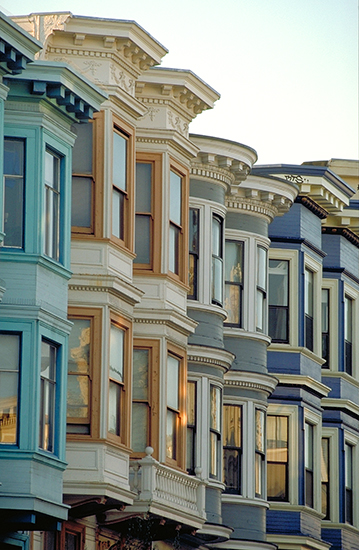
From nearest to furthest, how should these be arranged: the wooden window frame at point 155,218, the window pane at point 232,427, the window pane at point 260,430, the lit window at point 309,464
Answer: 1. the wooden window frame at point 155,218
2. the window pane at point 232,427
3. the window pane at point 260,430
4. the lit window at point 309,464

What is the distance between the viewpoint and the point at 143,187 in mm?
31281

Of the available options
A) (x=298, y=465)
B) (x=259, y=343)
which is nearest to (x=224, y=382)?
(x=259, y=343)

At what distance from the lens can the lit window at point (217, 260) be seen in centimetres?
3456

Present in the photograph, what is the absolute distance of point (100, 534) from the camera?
2970cm

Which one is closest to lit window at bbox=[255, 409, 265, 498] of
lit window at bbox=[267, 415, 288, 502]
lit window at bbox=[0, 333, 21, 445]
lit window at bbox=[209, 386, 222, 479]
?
lit window at bbox=[267, 415, 288, 502]

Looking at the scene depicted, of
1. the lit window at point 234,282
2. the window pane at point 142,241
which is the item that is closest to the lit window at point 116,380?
the window pane at point 142,241

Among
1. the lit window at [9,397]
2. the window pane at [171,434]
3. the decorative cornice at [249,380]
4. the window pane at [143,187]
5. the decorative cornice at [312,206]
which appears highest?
the decorative cornice at [312,206]

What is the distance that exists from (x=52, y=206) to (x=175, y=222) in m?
5.56

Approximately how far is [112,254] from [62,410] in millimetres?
3685

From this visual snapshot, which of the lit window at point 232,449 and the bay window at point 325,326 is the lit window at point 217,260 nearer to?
the lit window at point 232,449

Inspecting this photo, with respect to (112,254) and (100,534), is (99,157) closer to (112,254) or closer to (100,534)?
(112,254)

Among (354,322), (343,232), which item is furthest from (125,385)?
(354,322)

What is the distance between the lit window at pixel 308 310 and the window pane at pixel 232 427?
5566 millimetres

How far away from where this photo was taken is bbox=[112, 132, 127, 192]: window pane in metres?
29.3
